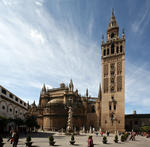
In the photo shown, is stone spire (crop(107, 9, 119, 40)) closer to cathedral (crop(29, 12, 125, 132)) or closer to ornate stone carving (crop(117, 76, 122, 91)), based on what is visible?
cathedral (crop(29, 12, 125, 132))

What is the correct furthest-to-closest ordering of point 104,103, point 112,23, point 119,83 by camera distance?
point 112,23
point 104,103
point 119,83

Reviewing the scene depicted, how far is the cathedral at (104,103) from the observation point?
4847 centimetres

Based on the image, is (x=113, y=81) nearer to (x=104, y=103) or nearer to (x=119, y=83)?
(x=119, y=83)

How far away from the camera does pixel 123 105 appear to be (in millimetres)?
47344

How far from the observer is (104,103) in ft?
168

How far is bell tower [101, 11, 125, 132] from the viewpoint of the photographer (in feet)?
156

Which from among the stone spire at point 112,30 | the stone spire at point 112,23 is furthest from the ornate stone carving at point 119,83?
the stone spire at point 112,23

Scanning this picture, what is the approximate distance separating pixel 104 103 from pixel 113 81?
8333 millimetres

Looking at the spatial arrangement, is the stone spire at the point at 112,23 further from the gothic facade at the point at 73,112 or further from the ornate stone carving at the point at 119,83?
the gothic facade at the point at 73,112

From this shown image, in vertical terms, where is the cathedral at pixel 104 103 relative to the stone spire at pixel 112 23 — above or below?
below

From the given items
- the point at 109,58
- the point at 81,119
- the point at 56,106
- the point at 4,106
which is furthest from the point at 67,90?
the point at 4,106

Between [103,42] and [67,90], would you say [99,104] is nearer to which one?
[67,90]

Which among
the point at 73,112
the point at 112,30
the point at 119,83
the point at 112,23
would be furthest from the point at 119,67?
the point at 73,112

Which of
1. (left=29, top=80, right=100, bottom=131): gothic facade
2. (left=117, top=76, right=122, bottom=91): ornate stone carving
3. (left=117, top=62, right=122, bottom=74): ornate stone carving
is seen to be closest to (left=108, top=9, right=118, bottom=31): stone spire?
(left=117, top=62, right=122, bottom=74): ornate stone carving
